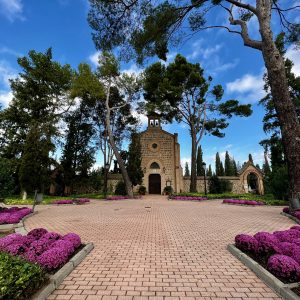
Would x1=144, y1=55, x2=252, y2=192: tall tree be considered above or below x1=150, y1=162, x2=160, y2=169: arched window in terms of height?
above

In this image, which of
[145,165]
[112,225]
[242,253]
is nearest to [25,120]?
[145,165]

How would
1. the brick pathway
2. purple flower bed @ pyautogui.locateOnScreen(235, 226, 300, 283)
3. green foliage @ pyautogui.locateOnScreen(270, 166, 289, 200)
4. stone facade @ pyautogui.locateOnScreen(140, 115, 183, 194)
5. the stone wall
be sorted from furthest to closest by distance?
the stone wall, stone facade @ pyautogui.locateOnScreen(140, 115, 183, 194), green foliage @ pyautogui.locateOnScreen(270, 166, 289, 200), purple flower bed @ pyautogui.locateOnScreen(235, 226, 300, 283), the brick pathway

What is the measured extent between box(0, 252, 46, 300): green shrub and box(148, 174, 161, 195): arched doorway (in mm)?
26322

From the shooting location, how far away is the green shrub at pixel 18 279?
2.54m

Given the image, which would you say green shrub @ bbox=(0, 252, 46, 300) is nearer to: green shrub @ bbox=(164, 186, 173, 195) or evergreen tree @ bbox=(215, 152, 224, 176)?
green shrub @ bbox=(164, 186, 173, 195)

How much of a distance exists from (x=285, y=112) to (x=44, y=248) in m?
8.70

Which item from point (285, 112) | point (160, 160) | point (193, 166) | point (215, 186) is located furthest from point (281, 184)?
point (160, 160)

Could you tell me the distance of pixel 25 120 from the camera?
78.5ft

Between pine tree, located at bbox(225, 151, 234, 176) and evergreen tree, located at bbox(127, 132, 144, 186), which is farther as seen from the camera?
pine tree, located at bbox(225, 151, 234, 176)

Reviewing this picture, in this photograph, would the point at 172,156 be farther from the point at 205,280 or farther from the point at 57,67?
the point at 205,280

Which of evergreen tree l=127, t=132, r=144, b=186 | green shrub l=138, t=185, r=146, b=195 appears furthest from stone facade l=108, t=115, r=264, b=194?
evergreen tree l=127, t=132, r=144, b=186

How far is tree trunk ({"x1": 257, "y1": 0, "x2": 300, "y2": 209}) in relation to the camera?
8.27 m

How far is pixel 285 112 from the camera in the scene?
27.7 feet

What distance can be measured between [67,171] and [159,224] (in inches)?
833
